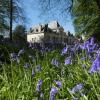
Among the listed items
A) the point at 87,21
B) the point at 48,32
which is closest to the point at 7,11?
the point at 87,21

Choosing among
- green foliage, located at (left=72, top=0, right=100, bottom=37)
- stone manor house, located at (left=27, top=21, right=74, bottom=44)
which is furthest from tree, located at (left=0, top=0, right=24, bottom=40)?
stone manor house, located at (left=27, top=21, right=74, bottom=44)

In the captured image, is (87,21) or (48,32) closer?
(87,21)

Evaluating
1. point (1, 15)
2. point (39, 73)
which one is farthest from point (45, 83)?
point (1, 15)

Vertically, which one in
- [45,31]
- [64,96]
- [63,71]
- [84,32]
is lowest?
[64,96]

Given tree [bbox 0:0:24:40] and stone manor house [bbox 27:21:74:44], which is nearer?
tree [bbox 0:0:24:40]

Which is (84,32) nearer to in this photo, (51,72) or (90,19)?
(90,19)

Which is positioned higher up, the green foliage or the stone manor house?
the stone manor house

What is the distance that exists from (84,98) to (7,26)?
3970 cm

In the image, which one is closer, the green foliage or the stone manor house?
the green foliage

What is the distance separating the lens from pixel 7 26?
1657 inches

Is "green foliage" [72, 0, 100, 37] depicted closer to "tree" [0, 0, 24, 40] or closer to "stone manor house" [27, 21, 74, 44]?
"tree" [0, 0, 24, 40]

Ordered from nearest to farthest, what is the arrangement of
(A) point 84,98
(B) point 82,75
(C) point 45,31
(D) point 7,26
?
(A) point 84,98 < (B) point 82,75 < (D) point 7,26 < (C) point 45,31

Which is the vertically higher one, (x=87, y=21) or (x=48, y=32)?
(x=48, y=32)

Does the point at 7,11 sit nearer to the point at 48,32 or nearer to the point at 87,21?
the point at 87,21
